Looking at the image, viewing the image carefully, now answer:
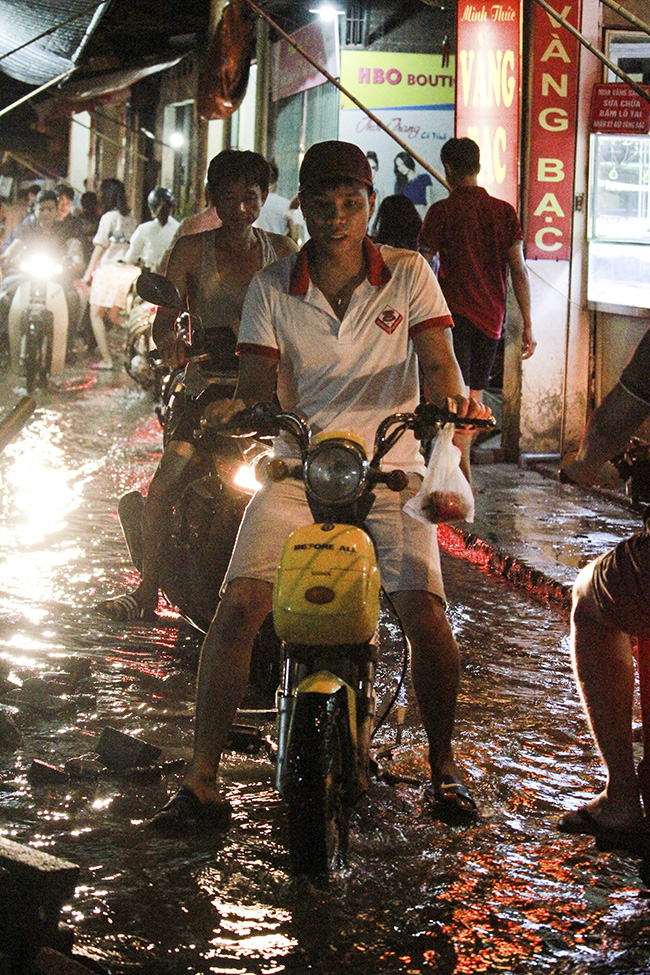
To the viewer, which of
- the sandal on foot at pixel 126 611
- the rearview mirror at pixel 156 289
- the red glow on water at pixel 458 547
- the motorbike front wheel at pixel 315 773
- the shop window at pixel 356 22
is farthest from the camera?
the shop window at pixel 356 22

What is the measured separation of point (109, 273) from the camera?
17438mm

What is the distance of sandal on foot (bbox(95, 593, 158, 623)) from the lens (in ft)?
21.5

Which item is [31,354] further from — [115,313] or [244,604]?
[244,604]

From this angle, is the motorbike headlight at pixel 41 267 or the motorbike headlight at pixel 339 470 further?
the motorbike headlight at pixel 41 267

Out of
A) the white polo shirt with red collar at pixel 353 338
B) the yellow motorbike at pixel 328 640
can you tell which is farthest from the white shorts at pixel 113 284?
the yellow motorbike at pixel 328 640

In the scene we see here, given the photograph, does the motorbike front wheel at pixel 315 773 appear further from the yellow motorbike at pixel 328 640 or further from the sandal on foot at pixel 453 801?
the sandal on foot at pixel 453 801

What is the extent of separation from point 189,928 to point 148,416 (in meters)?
10.8

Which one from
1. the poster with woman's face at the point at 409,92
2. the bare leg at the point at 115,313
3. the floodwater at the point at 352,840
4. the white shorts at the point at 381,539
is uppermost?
the poster with woman's face at the point at 409,92

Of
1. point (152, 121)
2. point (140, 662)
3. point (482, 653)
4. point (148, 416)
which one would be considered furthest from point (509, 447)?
point (152, 121)

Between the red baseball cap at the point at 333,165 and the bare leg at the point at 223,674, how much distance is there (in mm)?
1287

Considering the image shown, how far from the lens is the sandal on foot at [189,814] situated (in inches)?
158

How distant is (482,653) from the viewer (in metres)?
6.18

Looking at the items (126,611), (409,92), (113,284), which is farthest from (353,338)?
(113,284)

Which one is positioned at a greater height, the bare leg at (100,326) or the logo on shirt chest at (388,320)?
the bare leg at (100,326)
